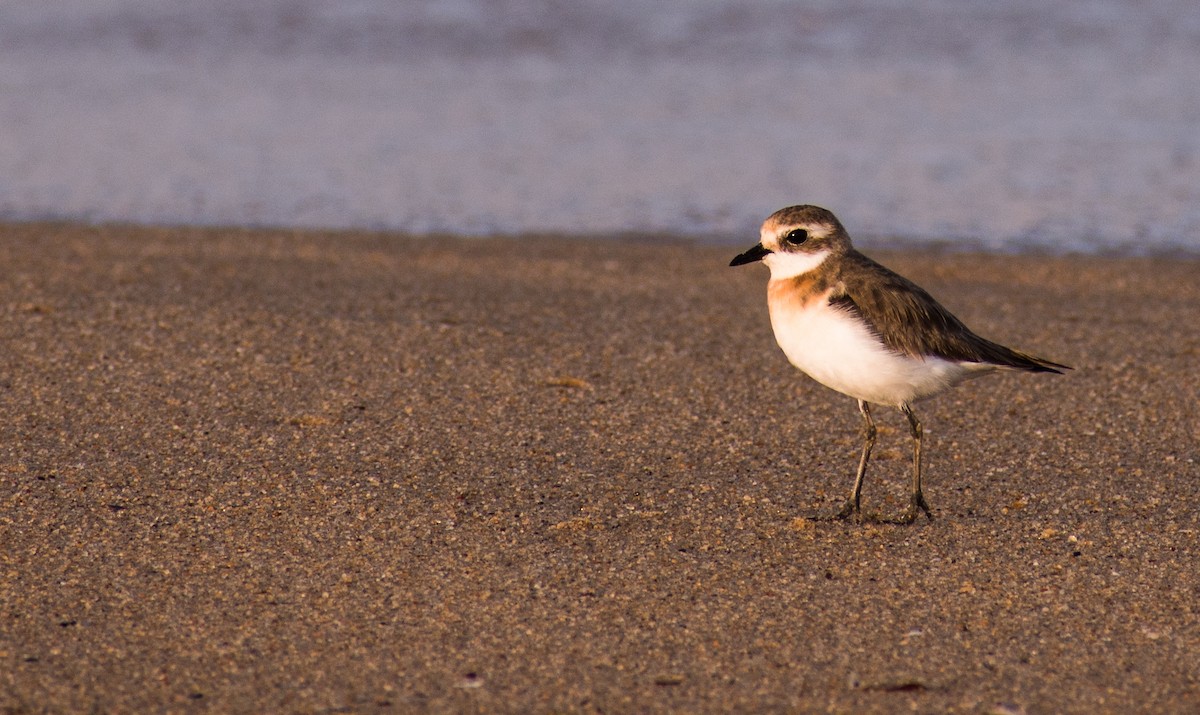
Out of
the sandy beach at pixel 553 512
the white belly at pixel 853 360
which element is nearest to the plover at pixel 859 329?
the white belly at pixel 853 360

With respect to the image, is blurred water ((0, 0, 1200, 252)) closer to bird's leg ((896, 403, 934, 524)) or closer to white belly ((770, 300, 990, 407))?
bird's leg ((896, 403, 934, 524))

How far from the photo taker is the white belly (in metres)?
4.29

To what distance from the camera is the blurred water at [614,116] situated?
10133mm

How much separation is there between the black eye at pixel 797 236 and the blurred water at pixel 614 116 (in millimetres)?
5036

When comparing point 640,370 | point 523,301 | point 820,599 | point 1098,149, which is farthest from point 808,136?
point 820,599

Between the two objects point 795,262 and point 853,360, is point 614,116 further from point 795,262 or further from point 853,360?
point 853,360

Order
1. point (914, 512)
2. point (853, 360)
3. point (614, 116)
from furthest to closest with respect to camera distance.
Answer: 1. point (614, 116)
2. point (914, 512)
3. point (853, 360)

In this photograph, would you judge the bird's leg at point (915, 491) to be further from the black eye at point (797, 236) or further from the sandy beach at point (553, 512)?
the black eye at point (797, 236)

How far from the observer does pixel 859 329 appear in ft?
14.1

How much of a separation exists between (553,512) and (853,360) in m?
1.06

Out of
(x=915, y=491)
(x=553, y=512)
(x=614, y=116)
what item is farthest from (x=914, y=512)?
(x=614, y=116)

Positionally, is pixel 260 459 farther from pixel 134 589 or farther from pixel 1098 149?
pixel 1098 149

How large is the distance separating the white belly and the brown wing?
0.03 metres

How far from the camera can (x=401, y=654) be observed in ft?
11.6
